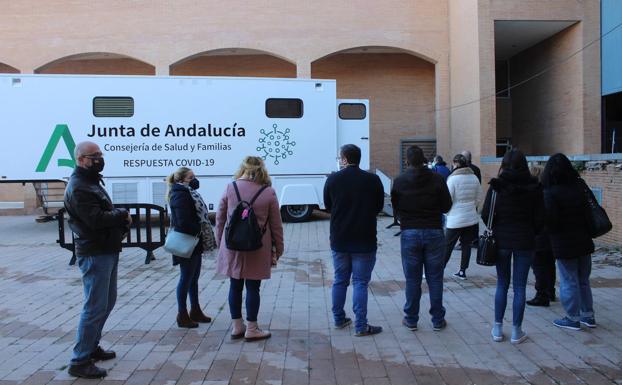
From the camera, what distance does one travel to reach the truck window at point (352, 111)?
15.5 m

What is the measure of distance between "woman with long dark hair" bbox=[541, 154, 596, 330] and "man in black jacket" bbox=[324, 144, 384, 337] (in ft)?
5.52

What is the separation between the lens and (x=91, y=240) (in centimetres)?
432

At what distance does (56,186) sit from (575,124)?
15.8 metres

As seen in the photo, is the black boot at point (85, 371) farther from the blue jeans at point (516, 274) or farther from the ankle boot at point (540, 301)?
the ankle boot at point (540, 301)

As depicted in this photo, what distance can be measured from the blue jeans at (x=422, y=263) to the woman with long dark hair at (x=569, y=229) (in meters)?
1.11

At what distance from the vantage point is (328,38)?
20.2 m

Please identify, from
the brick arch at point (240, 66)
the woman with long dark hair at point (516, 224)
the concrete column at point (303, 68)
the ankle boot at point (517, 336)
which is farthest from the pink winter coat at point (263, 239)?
the brick arch at point (240, 66)

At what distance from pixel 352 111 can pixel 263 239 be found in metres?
10.9

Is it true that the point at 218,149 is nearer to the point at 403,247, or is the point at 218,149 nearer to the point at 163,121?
the point at 163,121

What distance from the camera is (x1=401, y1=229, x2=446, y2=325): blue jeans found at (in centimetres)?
536

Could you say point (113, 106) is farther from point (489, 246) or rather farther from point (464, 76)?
point (489, 246)

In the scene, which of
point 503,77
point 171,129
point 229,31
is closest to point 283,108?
point 171,129

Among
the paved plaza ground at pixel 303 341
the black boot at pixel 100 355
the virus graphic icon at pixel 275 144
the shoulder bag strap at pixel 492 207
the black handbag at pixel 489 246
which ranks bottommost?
the paved plaza ground at pixel 303 341

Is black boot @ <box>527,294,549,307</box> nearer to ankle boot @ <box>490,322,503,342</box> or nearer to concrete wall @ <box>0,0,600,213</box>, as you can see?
ankle boot @ <box>490,322,503,342</box>
